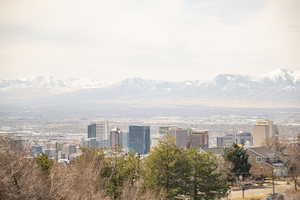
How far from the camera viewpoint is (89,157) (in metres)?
11.2

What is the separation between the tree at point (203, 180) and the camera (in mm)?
12422

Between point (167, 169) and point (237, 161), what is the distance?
952cm

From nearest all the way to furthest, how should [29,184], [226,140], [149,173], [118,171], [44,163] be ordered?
1. [29,184]
2. [44,163]
3. [118,171]
4. [149,173]
5. [226,140]

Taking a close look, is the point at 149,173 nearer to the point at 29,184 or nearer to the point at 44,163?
the point at 44,163

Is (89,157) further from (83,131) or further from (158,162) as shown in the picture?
(83,131)

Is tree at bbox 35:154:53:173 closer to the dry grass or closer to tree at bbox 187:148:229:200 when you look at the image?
the dry grass

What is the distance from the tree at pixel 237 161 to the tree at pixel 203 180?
7528 mm

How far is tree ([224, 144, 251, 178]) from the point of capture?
2047 centimetres

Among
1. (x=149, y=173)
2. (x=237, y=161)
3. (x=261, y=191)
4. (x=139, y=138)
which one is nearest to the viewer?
(x=149, y=173)

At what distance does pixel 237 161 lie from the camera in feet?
67.6

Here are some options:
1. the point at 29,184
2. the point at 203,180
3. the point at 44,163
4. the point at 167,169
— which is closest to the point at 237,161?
the point at 203,180

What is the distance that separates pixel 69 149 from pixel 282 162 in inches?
921

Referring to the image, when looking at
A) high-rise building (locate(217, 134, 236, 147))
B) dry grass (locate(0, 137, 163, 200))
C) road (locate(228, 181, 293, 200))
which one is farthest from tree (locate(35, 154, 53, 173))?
high-rise building (locate(217, 134, 236, 147))

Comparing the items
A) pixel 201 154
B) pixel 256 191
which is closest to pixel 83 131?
pixel 256 191
